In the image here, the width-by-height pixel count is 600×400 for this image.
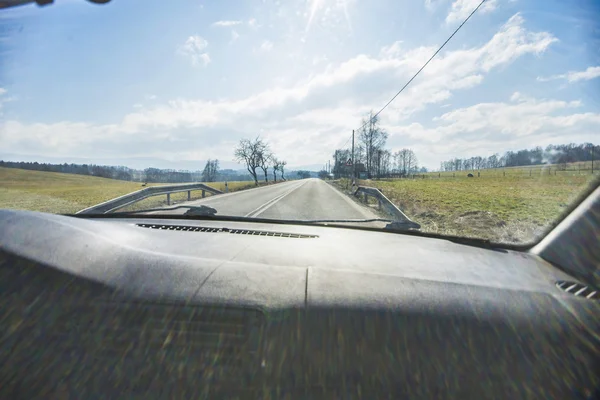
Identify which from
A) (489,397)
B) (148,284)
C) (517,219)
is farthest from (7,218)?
(517,219)

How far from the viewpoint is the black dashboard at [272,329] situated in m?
1.29

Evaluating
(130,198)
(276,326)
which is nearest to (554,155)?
(276,326)

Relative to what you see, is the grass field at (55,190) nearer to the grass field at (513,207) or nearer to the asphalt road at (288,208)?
the asphalt road at (288,208)

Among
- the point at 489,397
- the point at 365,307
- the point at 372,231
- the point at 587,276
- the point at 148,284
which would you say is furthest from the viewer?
the point at 372,231

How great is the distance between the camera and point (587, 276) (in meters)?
1.87

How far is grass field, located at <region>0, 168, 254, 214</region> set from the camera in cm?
331

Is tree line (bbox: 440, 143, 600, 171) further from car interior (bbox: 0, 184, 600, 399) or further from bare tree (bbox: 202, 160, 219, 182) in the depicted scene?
bare tree (bbox: 202, 160, 219, 182)

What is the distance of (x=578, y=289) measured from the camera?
1.74m

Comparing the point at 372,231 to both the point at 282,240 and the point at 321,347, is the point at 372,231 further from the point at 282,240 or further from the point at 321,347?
the point at 321,347

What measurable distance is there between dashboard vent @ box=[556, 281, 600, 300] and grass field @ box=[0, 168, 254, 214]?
446 centimetres

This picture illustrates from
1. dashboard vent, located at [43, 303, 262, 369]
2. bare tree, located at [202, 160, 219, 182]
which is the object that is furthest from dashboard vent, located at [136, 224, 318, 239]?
bare tree, located at [202, 160, 219, 182]

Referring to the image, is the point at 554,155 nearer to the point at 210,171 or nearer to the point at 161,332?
the point at 161,332

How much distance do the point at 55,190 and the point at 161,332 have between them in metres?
3.80

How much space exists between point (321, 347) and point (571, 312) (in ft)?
4.34
